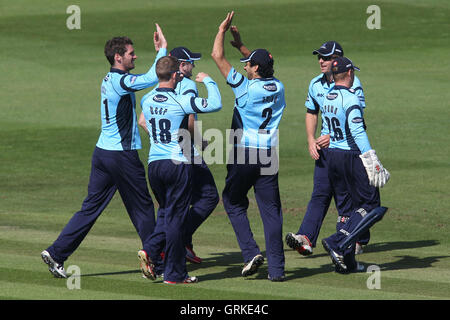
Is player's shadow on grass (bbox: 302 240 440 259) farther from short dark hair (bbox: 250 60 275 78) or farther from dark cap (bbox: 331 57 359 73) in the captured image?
short dark hair (bbox: 250 60 275 78)

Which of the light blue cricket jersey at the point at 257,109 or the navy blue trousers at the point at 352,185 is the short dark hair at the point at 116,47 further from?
the navy blue trousers at the point at 352,185

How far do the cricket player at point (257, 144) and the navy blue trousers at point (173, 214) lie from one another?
2.50 ft

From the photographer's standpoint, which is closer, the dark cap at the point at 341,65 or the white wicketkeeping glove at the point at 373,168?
the white wicketkeeping glove at the point at 373,168

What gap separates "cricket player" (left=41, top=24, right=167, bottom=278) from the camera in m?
10.7

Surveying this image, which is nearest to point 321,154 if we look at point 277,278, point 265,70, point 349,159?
point 349,159

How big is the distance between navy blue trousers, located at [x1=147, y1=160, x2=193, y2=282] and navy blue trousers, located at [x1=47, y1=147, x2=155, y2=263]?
30 cm

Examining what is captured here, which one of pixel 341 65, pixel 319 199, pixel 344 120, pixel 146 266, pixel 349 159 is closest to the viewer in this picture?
pixel 146 266

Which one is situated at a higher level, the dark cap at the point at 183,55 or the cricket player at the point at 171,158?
the dark cap at the point at 183,55

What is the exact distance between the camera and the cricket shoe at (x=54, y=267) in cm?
1059

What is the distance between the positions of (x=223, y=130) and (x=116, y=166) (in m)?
12.8

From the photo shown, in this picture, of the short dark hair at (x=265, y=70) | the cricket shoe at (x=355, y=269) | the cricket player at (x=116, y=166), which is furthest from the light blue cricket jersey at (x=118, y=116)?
the cricket shoe at (x=355, y=269)

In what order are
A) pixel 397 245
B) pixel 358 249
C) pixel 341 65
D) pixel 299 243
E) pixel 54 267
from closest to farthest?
pixel 54 267 → pixel 341 65 → pixel 299 243 → pixel 358 249 → pixel 397 245

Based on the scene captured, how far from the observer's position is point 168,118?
1028cm

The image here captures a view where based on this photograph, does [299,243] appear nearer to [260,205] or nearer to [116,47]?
[260,205]
